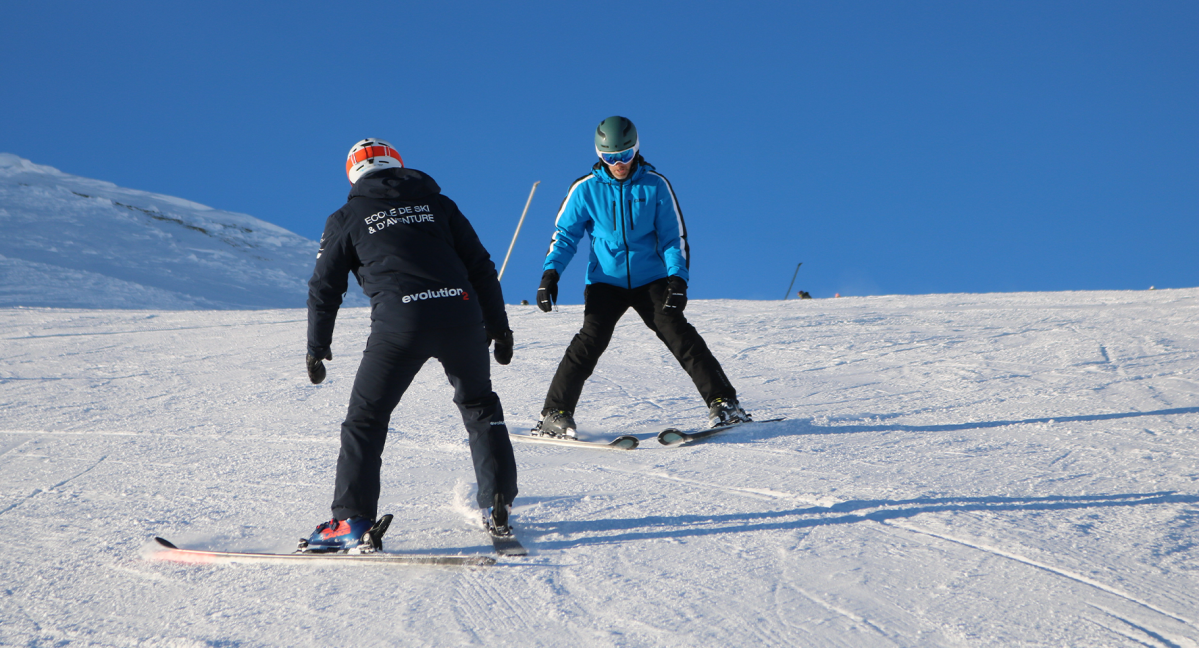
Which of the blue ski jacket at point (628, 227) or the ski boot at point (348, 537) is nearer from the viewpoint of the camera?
the ski boot at point (348, 537)

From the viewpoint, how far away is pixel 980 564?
2.62 m

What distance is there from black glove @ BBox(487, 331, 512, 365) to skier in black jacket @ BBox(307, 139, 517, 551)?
151 mm

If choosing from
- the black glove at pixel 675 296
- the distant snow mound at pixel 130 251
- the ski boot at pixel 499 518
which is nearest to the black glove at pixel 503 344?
the ski boot at pixel 499 518

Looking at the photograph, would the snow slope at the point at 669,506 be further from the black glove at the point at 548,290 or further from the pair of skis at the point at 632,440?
the black glove at the point at 548,290

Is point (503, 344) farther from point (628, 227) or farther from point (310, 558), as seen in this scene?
point (628, 227)

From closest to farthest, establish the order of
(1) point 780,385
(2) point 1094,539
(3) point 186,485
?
(2) point 1094,539
(3) point 186,485
(1) point 780,385

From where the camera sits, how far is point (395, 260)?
2.87m

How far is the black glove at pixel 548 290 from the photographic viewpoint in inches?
173

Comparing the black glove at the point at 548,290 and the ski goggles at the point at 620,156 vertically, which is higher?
the ski goggles at the point at 620,156

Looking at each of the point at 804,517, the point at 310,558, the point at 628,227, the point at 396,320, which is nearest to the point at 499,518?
the point at 310,558

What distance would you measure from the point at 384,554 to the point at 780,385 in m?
3.75

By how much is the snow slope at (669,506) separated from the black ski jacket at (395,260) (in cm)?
82

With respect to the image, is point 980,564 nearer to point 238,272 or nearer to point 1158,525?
Result: point 1158,525

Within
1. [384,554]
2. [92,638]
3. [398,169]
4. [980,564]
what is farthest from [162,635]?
[980,564]
